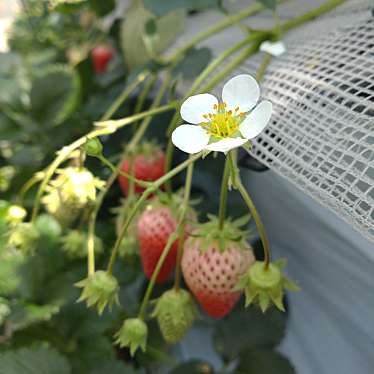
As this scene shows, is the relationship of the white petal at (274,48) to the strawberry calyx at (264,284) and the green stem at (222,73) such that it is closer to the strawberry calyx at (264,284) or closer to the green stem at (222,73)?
the green stem at (222,73)

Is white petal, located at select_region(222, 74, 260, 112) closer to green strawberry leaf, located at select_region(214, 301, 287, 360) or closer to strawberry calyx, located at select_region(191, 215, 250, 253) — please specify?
strawberry calyx, located at select_region(191, 215, 250, 253)

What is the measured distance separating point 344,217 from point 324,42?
22 centimetres

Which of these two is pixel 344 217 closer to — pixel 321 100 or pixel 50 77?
pixel 321 100

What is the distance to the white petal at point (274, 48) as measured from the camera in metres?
0.54

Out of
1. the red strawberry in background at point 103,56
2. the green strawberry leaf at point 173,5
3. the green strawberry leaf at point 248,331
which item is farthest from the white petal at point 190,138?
the red strawberry in background at point 103,56

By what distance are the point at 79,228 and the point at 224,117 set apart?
258 millimetres

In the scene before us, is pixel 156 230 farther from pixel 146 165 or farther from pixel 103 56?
pixel 103 56

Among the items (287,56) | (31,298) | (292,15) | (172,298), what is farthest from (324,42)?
(31,298)

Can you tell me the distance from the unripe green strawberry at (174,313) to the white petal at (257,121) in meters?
0.15

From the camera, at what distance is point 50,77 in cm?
78

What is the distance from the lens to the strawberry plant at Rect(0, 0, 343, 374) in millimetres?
406

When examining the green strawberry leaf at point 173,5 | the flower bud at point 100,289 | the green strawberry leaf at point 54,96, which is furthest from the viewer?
the green strawberry leaf at point 54,96

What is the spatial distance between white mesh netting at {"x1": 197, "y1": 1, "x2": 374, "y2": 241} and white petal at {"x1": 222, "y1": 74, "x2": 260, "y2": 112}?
6 cm

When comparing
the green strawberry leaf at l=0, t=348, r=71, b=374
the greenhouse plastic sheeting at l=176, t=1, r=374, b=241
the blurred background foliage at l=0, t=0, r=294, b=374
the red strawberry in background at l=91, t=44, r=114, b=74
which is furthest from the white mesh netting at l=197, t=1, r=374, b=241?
the red strawberry in background at l=91, t=44, r=114, b=74
